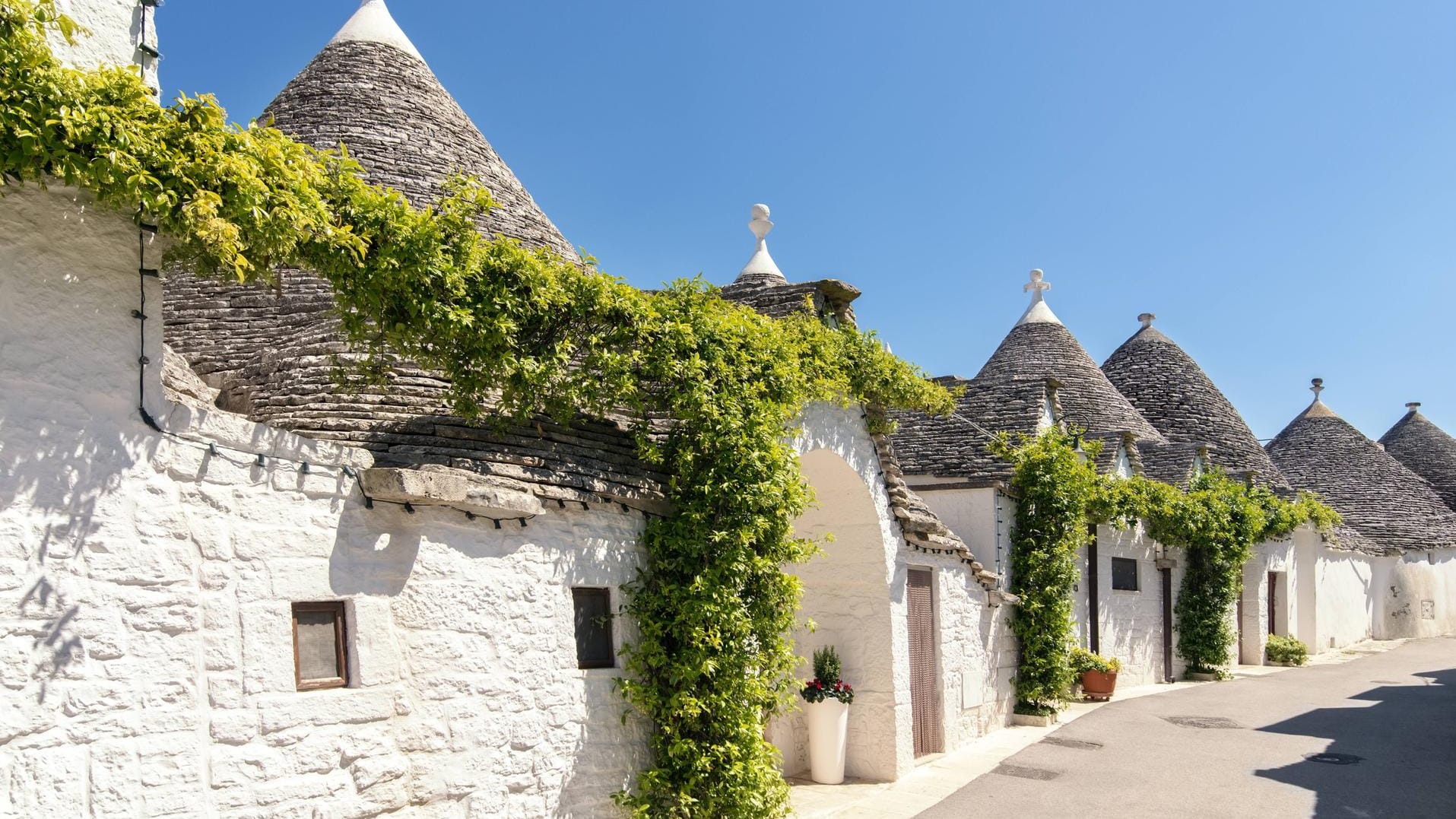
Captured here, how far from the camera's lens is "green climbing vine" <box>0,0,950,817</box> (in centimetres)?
454

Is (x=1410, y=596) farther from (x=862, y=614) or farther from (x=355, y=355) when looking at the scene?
(x=355, y=355)

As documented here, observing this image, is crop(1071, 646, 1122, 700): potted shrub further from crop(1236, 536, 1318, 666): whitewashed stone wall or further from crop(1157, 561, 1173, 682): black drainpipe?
crop(1236, 536, 1318, 666): whitewashed stone wall

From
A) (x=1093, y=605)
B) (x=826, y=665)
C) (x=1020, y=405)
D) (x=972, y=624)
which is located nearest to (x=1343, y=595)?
(x=1093, y=605)

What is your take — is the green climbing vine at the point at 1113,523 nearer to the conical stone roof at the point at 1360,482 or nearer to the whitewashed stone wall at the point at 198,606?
the conical stone roof at the point at 1360,482

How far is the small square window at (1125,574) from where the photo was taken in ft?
59.3

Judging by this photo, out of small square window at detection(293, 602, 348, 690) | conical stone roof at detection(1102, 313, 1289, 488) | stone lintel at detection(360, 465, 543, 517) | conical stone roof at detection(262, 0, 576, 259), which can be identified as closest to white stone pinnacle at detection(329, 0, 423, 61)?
conical stone roof at detection(262, 0, 576, 259)

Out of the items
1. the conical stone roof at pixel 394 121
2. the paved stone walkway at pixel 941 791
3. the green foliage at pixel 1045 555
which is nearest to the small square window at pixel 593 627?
the paved stone walkway at pixel 941 791

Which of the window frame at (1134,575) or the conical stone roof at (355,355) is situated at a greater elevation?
the conical stone roof at (355,355)

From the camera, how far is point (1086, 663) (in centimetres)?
1577

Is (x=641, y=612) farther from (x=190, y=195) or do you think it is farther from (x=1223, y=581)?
(x=1223, y=581)

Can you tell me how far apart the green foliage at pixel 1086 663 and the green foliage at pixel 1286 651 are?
9.04 m

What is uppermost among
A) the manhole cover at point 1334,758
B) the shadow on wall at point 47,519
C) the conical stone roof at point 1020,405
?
the conical stone roof at point 1020,405

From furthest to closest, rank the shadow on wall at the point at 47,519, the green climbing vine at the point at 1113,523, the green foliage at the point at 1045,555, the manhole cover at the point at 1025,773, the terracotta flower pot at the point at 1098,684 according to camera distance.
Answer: the terracotta flower pot at the point at 1098,684, the green climbing vine at the point at 1113,523, the green foliage at the point at 1045,555, the manhole cover at the point at 1025,773, the shadow on wall at the point at 47,519

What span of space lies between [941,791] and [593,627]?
4.68 m
